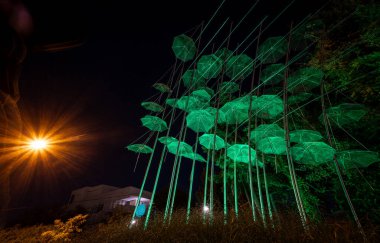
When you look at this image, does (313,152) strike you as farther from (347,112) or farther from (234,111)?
(234,111)

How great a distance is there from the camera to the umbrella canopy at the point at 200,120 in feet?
27.8

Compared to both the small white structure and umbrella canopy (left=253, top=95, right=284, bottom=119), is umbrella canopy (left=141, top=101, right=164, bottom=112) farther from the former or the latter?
the small white structure

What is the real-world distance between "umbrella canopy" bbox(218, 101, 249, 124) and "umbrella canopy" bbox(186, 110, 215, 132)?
0.62 m

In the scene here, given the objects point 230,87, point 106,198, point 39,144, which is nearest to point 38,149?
point 39,144

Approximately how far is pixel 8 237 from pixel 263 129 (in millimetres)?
14081

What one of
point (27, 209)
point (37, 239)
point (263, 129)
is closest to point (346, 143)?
point (263, 129)

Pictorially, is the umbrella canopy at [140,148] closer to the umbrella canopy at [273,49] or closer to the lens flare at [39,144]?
the lens flare at [39,144]

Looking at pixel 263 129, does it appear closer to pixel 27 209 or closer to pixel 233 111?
pixel 233 111

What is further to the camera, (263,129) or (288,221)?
(263,129)

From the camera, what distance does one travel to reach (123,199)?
91.9 ft

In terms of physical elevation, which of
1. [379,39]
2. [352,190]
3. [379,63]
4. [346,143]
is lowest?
[352,190]

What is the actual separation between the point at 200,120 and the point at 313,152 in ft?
14.1

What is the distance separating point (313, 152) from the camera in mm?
7203

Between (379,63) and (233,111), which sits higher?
(379,63)
